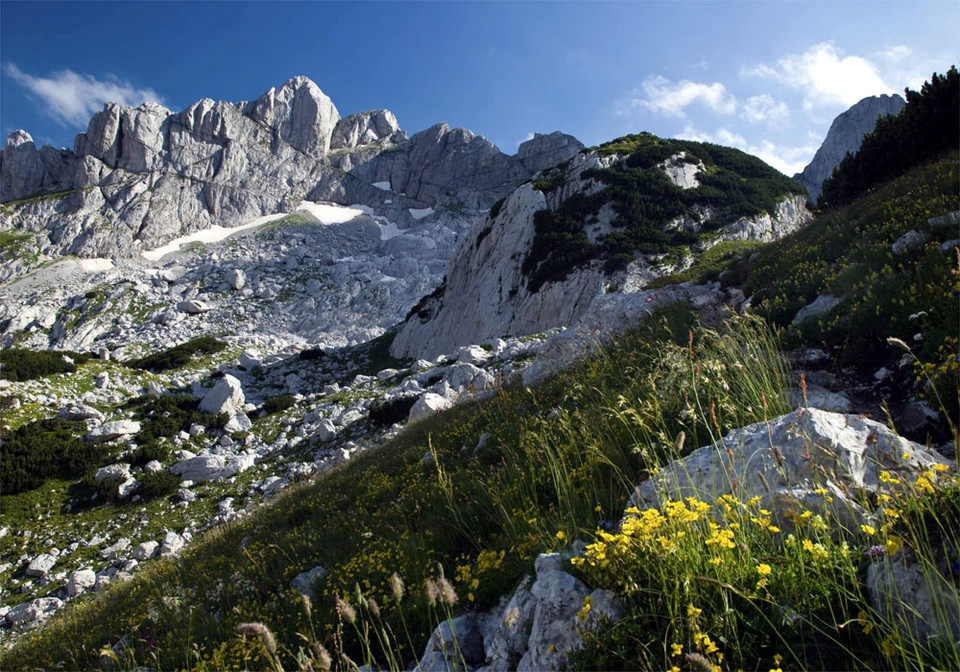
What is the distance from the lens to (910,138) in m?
14.1

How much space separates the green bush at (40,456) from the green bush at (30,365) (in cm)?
676

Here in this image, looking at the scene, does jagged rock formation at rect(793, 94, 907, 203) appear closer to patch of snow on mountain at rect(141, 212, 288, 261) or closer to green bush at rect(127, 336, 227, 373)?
green bush at rect(127, 336, 227, 373)

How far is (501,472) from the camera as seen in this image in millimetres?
5711

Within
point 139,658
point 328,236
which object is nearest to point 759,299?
point 139,658

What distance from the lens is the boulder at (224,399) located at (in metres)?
24.0

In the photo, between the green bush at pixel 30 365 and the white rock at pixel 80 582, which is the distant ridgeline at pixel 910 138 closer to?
the white rock at pixel 80 582

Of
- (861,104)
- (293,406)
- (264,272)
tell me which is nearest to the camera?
(293,406)

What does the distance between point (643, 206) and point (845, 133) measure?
83.0m

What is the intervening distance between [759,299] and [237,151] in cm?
13555

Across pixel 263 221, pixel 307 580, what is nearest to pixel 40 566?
pixel 307 580

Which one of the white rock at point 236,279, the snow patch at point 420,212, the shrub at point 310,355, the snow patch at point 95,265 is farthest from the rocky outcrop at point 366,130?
the shrub at point 310,355

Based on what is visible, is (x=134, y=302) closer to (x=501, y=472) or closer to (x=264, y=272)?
(x=264, y=272)

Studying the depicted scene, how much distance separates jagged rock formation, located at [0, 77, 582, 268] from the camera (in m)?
96.4

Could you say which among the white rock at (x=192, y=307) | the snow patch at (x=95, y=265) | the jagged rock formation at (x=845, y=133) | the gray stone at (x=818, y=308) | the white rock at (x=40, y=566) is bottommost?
the gray stone at (x=818, y=308)
